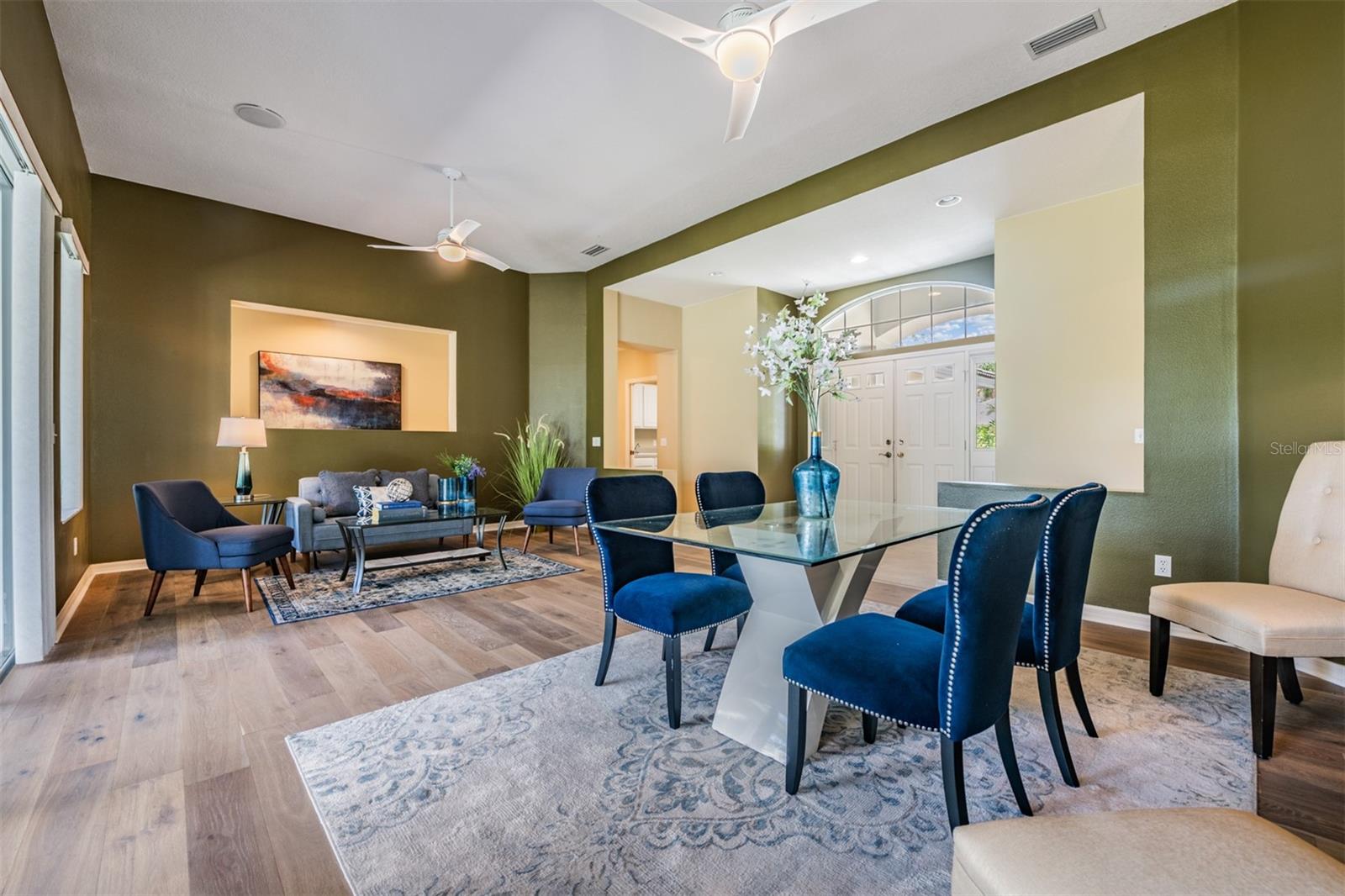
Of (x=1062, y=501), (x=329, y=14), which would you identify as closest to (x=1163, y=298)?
(x=1062, y=501)

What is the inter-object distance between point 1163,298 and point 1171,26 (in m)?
1.35

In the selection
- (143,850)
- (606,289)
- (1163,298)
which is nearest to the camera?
(143,850)

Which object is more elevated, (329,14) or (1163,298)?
(329,14)

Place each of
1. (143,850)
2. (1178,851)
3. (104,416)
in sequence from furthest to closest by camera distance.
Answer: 1. (104,416)
2. (143,850)
3. (1178,851)

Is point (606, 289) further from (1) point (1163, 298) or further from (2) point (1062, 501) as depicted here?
(2) point (1062, 501)

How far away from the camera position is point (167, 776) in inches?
67.8

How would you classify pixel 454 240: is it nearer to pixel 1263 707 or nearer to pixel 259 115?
pixel 259 115

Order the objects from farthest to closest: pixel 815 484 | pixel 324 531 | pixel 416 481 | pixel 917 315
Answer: pixel 917 315, pixel 416 481, pixel 324 531, pixel 815 484

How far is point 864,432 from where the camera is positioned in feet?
21.9

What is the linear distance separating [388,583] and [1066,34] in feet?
17.2

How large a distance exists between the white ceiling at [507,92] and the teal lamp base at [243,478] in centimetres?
225

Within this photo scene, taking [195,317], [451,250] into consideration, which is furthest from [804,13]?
[195,317]

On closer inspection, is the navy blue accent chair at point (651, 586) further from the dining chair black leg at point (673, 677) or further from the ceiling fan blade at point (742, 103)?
the ceiling fan blade at point (742, 103)

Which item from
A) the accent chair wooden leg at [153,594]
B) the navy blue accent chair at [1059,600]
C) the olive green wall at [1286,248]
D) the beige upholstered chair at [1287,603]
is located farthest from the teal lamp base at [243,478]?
the olive green wall at [1286,248]
